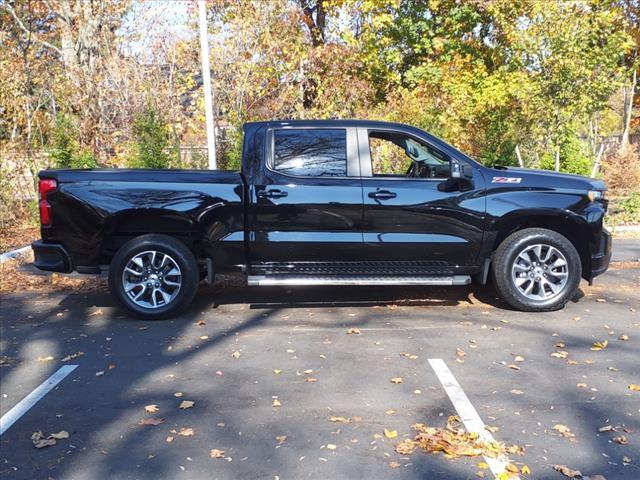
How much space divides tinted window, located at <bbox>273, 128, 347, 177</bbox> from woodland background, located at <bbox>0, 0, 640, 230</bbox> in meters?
6.80

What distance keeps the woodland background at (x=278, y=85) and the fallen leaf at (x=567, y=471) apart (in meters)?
10.5

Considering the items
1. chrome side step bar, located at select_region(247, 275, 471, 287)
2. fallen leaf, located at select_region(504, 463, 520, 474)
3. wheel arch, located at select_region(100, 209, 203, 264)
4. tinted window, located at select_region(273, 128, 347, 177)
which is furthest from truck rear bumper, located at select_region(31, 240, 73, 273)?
fallen leaf, located at select_region(504, 463, 520, 474)

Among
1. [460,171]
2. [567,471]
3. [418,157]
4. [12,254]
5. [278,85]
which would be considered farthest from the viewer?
[278,85]

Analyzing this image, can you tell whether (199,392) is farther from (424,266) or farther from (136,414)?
(424,266)

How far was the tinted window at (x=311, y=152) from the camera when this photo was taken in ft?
20.2

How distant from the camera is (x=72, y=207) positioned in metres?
6.02

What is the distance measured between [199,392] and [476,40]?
21750mm

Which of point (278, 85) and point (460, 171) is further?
point (278, 85)

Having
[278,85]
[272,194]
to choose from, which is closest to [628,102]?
[278,85]

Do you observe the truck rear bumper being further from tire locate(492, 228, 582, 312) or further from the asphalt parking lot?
tire locate(492, 228, 582, 312)

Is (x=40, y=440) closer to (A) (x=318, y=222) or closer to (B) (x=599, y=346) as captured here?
(A) (x=318, y=222)

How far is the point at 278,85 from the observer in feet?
56.5

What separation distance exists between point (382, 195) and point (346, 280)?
0.91 metres

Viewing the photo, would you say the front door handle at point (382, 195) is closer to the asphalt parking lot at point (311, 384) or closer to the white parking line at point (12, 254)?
the asphalt parking lot at point (311, 384)
